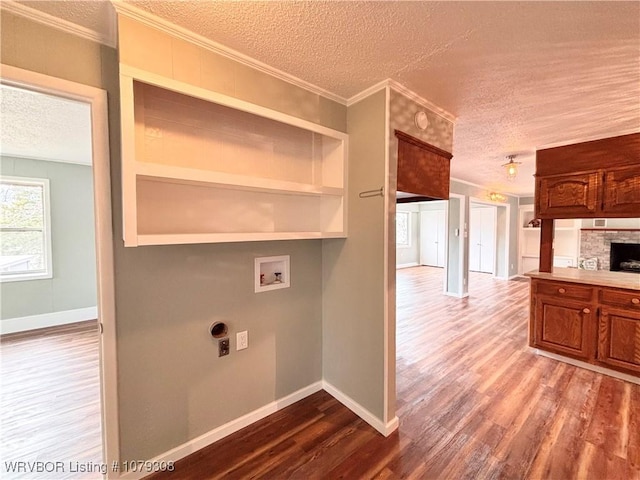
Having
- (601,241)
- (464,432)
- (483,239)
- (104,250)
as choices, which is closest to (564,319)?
(464,432)

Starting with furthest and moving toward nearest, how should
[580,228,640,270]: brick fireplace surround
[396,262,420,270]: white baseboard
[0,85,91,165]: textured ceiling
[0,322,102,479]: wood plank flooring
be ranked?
[396,262,420,270]: white baseboard
[580,228,640,270]: brick fireplace surround
[0,85,91,165]: textured ceiling
[0,322,102,479]: wood plank flooring

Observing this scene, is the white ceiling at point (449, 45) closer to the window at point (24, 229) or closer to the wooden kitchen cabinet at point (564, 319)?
the wooden kitchen cabinet at point (564, 319)

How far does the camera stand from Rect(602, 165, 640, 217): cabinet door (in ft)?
8.36

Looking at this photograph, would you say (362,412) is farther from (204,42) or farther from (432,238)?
(432,238)

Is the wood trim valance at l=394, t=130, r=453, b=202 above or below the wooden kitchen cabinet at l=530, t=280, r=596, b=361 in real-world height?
above

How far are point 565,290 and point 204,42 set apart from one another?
3.80 m

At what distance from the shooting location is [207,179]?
4.78ft

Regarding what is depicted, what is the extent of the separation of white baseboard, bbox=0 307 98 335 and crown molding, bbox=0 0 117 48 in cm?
363

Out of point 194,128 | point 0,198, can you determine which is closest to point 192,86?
point 194,128

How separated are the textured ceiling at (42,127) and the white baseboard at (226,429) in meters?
2.15

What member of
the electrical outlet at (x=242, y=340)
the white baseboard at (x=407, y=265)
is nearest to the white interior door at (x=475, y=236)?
the white baseboard at (x=407, y=265)

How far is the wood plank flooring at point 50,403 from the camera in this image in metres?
1.73

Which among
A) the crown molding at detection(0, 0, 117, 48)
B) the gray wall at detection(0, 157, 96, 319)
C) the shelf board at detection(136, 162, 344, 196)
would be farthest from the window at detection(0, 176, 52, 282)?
the shelf board at detection(136, 162, 344, 196)

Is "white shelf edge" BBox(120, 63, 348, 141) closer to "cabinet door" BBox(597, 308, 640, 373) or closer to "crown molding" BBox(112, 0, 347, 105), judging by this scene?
"crown molding" BBox(112, 0, 347, 105)
